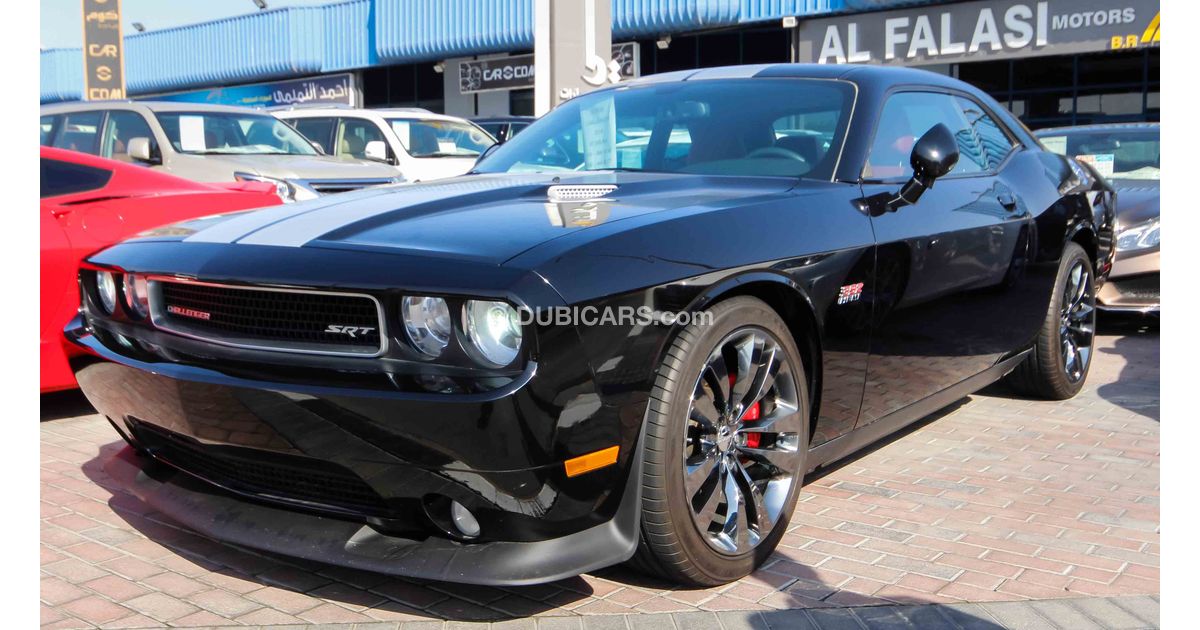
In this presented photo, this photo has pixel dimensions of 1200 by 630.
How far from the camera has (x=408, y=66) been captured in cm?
3119

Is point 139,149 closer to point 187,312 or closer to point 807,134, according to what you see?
point 187,312

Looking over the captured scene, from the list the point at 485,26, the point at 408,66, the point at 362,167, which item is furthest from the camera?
the point at 408,66

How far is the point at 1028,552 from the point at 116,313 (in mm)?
2864

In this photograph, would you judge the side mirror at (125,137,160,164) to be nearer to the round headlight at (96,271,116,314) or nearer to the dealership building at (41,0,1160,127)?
the round headlight at (96,271,116,314)

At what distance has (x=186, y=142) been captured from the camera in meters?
9.56

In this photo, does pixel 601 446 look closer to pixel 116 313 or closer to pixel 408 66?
pixel 116 313

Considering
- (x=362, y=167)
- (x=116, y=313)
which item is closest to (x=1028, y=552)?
(x=116, y=313)

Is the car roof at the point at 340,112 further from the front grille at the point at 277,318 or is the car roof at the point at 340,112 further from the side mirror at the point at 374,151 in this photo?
the front grille at the point at 277,318

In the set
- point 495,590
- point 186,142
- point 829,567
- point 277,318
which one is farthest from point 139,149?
point 829,567

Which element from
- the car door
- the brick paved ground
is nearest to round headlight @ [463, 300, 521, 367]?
the brick paved ground

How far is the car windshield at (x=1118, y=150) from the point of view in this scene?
8453 millimetres

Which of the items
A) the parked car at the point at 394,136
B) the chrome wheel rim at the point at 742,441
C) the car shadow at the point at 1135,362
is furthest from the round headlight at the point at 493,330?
the parked car at the point at 394,136

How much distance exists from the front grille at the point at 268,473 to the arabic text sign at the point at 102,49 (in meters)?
22.0
